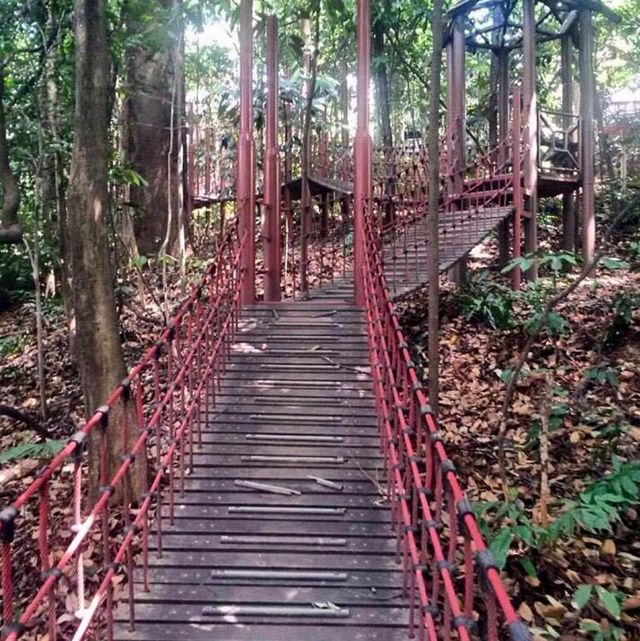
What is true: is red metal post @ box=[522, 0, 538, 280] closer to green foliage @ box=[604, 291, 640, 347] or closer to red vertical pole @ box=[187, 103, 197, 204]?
green foliage @ box=[604, 291, 640, 347]

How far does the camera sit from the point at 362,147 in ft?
25.4

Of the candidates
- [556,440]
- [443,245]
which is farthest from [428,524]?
[443,245]

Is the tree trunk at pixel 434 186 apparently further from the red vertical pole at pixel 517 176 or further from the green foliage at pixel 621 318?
the red vertical pole at pixel 517 176

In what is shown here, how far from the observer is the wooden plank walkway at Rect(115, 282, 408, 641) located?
3.17 m

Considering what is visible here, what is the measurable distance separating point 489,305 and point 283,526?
5108mm

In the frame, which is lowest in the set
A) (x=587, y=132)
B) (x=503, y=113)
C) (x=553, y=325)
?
(x=553, y=325)

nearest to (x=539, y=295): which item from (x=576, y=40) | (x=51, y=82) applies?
(x=576, y=40)

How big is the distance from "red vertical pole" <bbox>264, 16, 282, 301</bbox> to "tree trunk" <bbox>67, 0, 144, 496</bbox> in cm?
344

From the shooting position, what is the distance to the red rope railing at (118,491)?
2.49 meters

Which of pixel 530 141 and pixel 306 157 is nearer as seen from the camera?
pixel 306 157

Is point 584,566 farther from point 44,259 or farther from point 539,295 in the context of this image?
point 44,259

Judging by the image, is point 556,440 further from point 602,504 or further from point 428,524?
point 428,524

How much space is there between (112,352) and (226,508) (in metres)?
1.51

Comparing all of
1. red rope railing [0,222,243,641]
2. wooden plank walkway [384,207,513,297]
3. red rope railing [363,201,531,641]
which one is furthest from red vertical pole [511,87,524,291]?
red rope railing [0,222,243,641]
